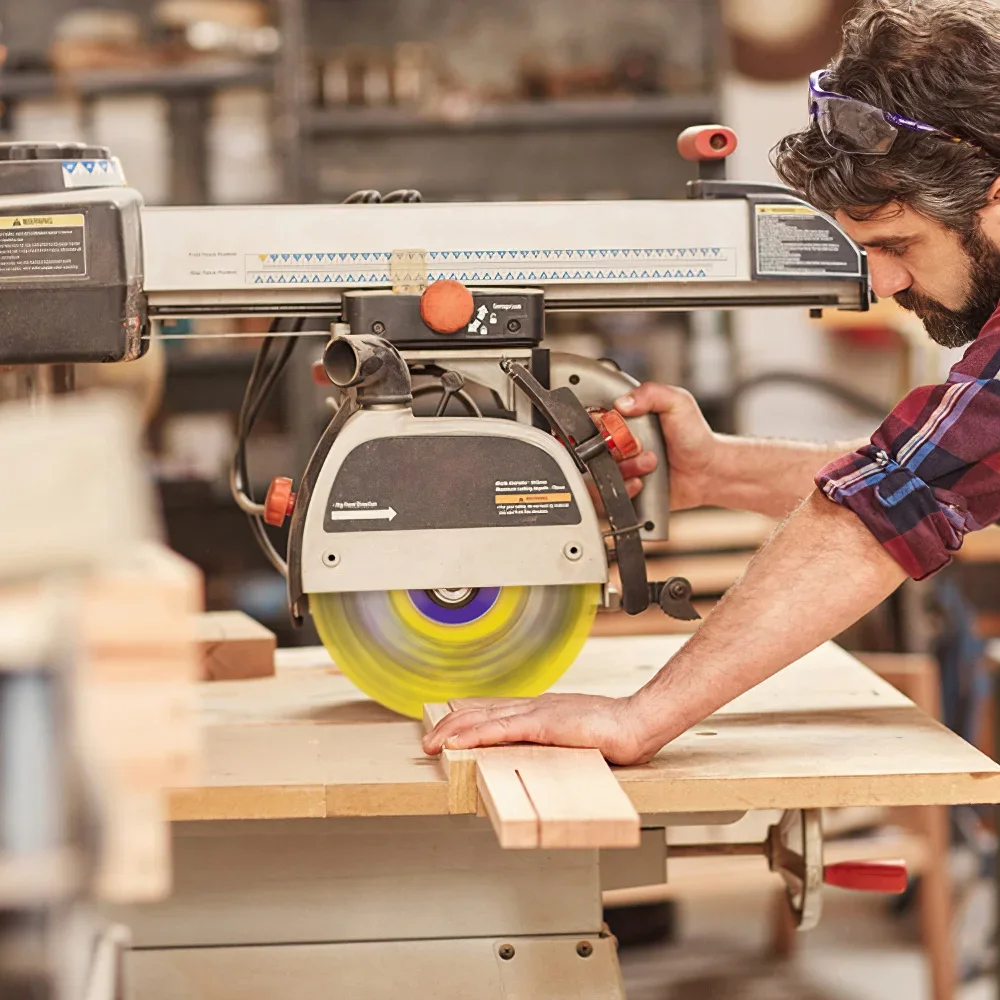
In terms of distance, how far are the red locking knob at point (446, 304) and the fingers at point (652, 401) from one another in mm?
239

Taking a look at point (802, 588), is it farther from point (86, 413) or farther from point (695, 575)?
point (695, 575)

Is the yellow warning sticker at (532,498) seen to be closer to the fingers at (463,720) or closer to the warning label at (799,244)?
the fingers at (463,720)

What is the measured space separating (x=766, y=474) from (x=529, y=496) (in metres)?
0.50

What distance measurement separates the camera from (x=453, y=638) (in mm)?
1521

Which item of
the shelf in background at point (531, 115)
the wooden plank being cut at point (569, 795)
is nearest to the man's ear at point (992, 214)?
the wooden plank being cut at point (569, 795)

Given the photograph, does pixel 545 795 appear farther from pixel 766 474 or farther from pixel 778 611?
pixel 766 474

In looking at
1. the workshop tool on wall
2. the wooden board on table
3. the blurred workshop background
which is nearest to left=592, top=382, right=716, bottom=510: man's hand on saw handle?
the workshop tool on wall

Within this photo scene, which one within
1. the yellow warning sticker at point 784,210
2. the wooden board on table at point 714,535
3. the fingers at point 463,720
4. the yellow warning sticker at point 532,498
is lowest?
the wooden board on table at point 714,535

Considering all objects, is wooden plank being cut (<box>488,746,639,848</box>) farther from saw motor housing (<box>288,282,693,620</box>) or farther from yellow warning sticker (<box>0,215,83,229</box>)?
yellow warning sticker (<box>0,215,83,229</box>)

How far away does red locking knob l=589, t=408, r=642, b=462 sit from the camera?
4.99ft

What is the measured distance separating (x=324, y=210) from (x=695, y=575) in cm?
196

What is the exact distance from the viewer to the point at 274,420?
411 cm

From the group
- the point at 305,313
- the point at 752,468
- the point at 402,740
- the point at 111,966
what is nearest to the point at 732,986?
the point at 752,468

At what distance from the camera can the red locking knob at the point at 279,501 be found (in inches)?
59.9
